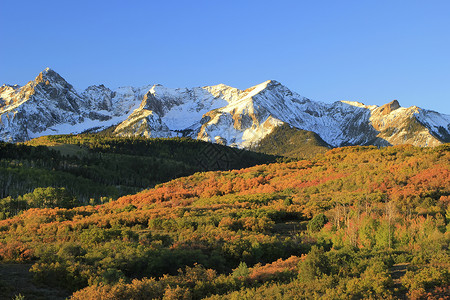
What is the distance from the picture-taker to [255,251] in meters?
20.8

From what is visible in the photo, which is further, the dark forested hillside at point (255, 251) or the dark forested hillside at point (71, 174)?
the dark forested hillside at point (71, 174)

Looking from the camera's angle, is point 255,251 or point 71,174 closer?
point 255,251

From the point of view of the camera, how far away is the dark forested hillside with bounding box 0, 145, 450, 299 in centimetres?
1428

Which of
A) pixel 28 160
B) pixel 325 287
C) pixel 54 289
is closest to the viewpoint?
pixel 325 287

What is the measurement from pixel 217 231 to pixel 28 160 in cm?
13819

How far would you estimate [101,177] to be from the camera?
151500mm

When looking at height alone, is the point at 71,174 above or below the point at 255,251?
above

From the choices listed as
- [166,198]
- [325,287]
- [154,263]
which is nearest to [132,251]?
[154,263]

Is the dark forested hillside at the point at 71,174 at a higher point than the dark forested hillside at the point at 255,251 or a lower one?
higher

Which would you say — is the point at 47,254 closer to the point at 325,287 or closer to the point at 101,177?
the point at 325,287

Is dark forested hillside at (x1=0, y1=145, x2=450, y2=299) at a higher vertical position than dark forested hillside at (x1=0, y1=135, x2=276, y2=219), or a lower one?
lower

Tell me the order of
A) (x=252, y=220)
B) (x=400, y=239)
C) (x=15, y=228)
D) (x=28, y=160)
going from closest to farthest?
(x=400, y=239), (x=252, y=220), (x=15, y=228), (x=28, y=160)

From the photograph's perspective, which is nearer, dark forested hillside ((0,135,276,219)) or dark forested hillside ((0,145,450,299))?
dark forested hillside ((0,145,450,299))

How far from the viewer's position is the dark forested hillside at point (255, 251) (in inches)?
562
